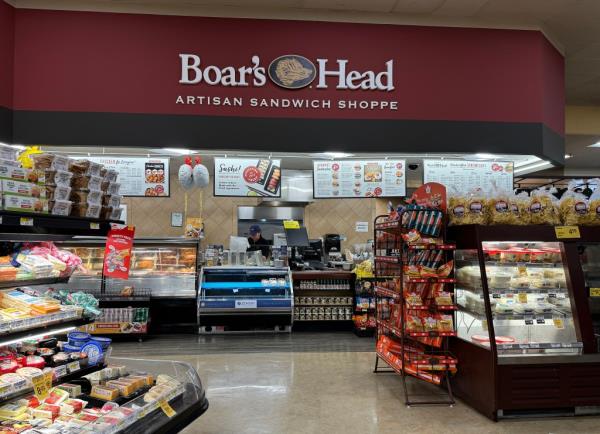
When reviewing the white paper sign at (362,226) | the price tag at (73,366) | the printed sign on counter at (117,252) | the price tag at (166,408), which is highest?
the white paper sign at (362,226)

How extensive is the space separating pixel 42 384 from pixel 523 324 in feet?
13.2

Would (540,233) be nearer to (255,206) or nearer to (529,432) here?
(529,432)

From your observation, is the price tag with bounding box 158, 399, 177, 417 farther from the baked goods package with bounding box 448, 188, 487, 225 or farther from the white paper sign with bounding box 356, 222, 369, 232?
the white paper sign with bounding box 356, 222, 369, 232

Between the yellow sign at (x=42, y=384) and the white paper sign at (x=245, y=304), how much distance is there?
4762mm

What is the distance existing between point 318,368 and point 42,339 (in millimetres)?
3262

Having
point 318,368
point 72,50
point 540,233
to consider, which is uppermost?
point 72,50

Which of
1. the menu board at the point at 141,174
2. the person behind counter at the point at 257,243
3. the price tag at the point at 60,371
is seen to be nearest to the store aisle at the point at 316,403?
the price tag at the point at 60,371

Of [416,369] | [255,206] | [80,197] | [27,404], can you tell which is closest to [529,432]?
[416,369]

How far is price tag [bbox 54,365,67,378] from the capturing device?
2.60 meters

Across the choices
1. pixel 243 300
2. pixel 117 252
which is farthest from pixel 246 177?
pixel 117 252

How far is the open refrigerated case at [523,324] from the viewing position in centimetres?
388

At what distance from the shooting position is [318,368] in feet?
17.8

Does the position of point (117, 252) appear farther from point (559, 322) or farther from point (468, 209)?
point (559, 322)

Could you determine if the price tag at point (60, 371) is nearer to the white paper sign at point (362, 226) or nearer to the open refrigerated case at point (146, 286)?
the open refrigerated case at point (146, 286)
